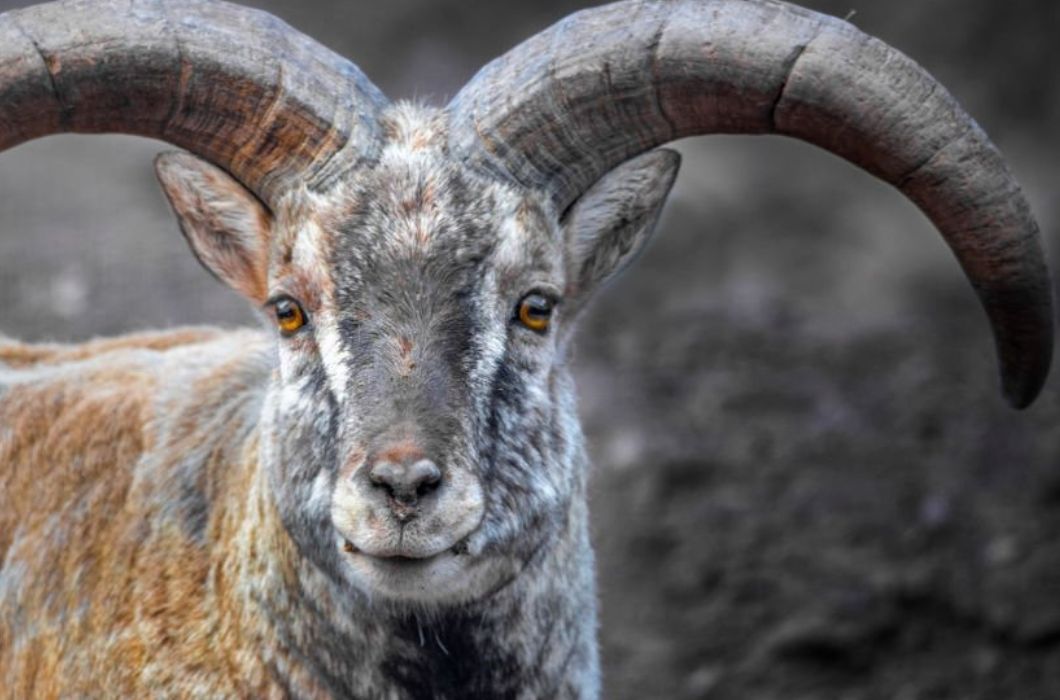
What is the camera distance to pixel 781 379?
11570 millimetres

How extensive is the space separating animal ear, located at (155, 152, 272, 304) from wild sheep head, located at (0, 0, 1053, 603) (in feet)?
0.04

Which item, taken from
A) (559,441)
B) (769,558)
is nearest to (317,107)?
(559,441)

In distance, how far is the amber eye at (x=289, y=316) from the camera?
18.2ft

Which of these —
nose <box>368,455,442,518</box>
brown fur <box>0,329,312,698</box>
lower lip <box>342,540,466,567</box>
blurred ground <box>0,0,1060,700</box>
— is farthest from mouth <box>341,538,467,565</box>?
blurred ground <box>0,0,1060,700</box>

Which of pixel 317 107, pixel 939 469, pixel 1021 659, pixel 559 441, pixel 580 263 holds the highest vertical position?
pixel 317 107

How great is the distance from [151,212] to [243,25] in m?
7.77

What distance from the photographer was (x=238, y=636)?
5.70m

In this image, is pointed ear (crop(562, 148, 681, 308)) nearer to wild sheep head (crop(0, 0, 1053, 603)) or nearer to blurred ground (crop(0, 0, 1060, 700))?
wild sheep head (crop(0, 0, 1053, 603))

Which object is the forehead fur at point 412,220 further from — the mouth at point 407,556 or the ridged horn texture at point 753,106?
the mouth at point 407,556

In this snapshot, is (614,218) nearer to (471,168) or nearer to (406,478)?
(471,168)

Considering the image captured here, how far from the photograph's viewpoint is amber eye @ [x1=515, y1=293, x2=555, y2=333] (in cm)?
→ 556

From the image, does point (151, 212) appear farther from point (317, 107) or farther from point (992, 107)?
point (317, 107)

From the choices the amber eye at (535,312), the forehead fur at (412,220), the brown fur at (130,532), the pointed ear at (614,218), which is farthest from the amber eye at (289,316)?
the pointed ear at (614,218)

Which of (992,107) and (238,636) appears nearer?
(238,636)
